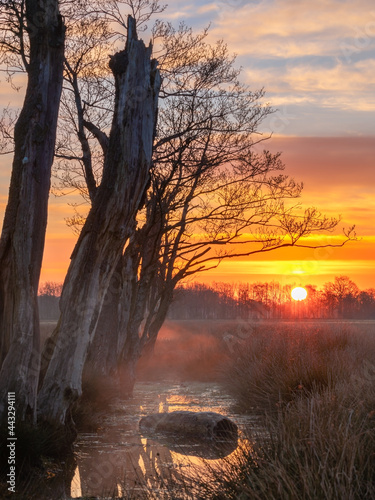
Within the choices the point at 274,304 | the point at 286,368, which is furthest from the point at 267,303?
the point at 286,368

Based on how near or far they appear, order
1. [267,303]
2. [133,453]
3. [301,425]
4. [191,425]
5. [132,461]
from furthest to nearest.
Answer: [267,303] → [191,425] → [133,453] → [132,461] → [301,425]

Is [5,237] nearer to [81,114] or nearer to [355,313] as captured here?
[81,114]

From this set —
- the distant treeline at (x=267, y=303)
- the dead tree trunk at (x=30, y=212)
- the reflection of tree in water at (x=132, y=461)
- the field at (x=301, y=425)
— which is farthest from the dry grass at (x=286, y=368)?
the distant treeline at (x=267, y=303)

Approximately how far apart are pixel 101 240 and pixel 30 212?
1.31 meters

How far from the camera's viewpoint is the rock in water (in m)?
10.2

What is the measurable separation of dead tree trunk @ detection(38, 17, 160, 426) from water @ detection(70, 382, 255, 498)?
36.9 inches

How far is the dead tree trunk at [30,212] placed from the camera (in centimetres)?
801

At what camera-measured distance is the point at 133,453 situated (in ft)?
29.8

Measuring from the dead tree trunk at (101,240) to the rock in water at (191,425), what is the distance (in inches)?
92.3

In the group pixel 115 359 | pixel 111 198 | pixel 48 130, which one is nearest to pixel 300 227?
pixel 115 359

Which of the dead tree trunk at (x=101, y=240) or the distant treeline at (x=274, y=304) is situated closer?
the dead tree trunk at (x=101, y=240)

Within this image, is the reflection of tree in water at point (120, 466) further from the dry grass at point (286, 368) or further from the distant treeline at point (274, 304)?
the distant treeline at point (274, 304)

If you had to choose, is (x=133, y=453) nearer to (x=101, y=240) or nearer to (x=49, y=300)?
(x=101, y=240)

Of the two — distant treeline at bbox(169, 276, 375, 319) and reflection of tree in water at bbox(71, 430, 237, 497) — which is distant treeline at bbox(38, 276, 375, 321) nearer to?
distant treeline at bbox(169, 276, 375, 319)
